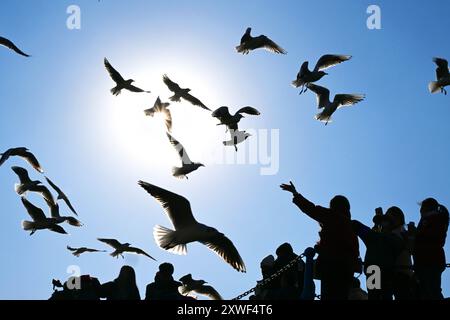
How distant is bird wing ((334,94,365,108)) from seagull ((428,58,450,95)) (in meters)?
1.63

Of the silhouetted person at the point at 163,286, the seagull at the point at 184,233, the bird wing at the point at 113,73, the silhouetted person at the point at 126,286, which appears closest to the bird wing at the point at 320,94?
the bird wing at the point at 113,73

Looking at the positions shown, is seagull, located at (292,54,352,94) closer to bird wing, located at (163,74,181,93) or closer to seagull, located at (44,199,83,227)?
bird wing, located at (163,74,181,93)

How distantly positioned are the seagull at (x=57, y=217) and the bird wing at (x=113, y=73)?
10.7 ft

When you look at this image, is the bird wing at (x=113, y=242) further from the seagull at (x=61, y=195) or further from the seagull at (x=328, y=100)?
the seagull at (x=328, y=100)

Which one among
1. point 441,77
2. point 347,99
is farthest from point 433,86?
point 347,99

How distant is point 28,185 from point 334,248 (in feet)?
39.6

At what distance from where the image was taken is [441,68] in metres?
17.0

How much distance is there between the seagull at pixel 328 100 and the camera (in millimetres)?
17375

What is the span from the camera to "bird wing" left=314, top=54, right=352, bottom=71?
17.2 m

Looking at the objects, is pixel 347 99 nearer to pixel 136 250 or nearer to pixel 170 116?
pixel 170 116

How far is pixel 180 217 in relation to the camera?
11703 mm

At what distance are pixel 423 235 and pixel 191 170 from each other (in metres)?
9.50
